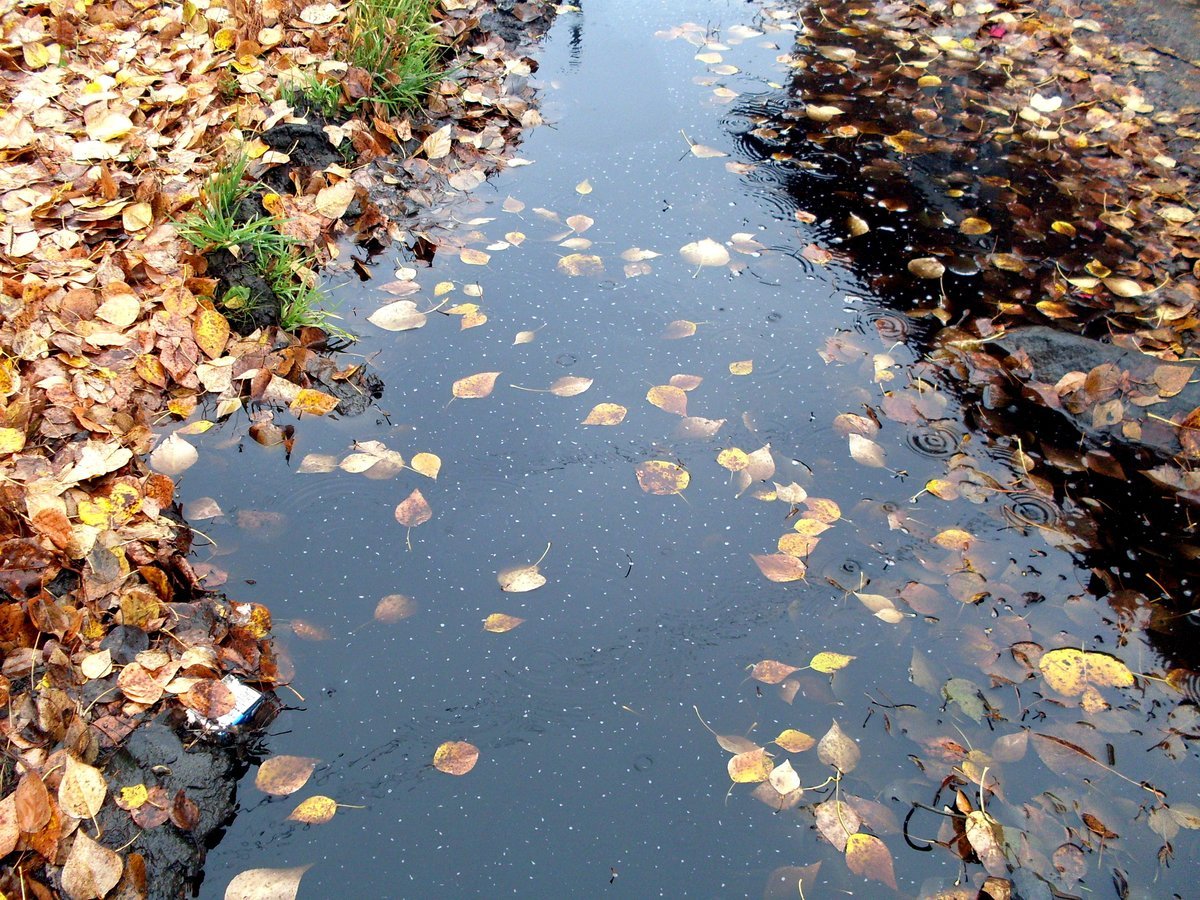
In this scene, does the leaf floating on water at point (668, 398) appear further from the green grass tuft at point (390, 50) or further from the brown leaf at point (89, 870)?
the green grass tuft at point (390, 50)

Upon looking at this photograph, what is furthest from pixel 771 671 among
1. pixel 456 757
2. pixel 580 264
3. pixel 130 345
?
pixel 130 345

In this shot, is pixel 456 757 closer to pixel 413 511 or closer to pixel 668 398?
pixel 413 511

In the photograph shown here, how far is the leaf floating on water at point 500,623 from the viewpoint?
2.15m

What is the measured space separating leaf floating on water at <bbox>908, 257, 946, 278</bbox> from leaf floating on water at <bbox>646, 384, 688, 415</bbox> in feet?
3.73

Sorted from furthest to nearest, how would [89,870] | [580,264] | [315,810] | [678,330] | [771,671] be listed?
[580,264] → [678,330] → [771,671] → [315,810] → [89,870]

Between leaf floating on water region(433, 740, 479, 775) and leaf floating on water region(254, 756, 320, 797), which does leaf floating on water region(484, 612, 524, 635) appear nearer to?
leaf floating on water region(433, 740, 479, 775)

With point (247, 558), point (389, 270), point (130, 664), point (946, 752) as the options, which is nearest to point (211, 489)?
point (247, 558)

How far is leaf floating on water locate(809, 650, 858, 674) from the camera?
209 centimetres

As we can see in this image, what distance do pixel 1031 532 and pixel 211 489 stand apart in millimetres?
2311

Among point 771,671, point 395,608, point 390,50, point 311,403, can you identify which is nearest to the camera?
point 771,671

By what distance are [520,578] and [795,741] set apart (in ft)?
2.61

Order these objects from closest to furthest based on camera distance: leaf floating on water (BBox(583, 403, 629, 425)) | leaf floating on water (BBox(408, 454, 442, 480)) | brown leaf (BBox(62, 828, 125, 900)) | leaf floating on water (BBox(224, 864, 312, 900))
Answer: brown leaf (BBox(62, 828, 125, 900)) < leaf floating on water (BBox(224, 864, 312, 900)) < leaf floating on water (BBox(408, 454, 442, 480)) < leaf floating on water (BBox(583, 403, 629, 425))

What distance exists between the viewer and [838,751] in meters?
1.94

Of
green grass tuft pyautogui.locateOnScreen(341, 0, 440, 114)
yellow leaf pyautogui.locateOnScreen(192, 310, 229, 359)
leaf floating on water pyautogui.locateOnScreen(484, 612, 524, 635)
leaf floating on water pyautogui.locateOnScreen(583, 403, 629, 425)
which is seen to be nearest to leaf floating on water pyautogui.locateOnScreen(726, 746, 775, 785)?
leaf floating on water pyautogui.locateOnScreen(484, 612, 524, 635)
